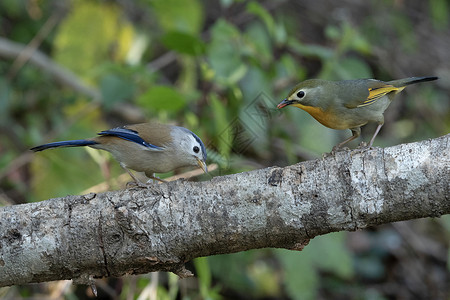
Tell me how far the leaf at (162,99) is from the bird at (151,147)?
3.75 feet

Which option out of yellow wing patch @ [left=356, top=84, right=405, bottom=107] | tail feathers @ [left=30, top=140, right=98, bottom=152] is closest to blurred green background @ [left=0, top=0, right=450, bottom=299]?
yellow wing patch @ [left=356, top=84, right=405, bottom=107]

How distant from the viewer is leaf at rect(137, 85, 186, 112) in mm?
4633

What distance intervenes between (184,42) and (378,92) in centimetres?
197

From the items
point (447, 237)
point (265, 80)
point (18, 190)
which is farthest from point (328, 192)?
point (447, 237)

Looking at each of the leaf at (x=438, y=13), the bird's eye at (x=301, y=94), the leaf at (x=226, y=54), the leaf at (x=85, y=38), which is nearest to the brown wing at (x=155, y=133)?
the bird's eye at (x=301, y=94)

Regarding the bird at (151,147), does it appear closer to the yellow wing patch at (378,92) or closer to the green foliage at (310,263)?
the yellow wing patch at (378,92)

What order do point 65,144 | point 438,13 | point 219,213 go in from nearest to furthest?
point 219,213, point 65,144, point 438,13

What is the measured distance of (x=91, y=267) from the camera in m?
2.77

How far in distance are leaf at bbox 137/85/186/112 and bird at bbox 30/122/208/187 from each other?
1.14 metres

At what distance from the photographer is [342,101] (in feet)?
11.8

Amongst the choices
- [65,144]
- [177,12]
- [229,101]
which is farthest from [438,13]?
[65,144]

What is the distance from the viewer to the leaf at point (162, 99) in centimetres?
463

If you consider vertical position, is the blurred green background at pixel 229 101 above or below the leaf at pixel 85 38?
below

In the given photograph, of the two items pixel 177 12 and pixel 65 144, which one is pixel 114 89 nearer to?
pixel 177 12
